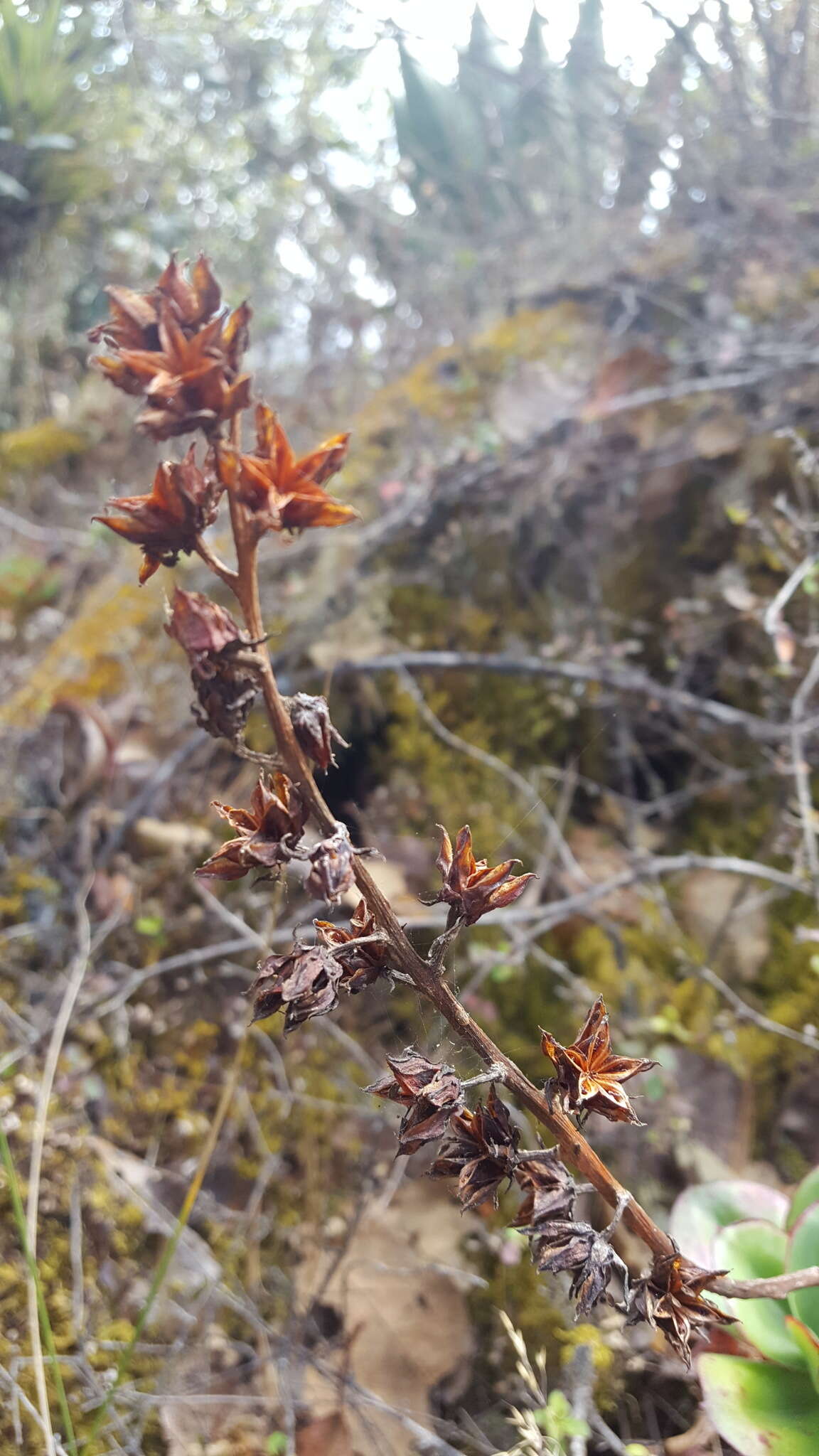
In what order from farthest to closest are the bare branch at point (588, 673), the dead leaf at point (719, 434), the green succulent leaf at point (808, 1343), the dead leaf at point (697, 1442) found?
1. the dead leaf at point (719, 434)
2. the bare branch at point (588, 673)
3. the dead leaf at point (697, 1442)
4. the green succulent leaf at point (808, 1343)

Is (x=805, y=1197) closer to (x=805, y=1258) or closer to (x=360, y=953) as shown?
(x=805, y=1258)

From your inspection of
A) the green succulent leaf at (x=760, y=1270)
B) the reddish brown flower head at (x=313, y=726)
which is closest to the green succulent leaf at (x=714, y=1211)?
the green succulent leaf at (x=760, y=1270)

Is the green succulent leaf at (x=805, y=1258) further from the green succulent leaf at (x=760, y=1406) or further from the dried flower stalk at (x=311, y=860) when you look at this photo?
the dried flower stalk at (x=311, y=860)

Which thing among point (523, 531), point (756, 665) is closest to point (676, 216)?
point (523, 531)

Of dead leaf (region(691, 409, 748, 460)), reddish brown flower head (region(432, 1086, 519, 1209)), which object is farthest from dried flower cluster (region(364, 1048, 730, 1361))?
dead leaf (region(691, 409, 748, 460))

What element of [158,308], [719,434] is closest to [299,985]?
[158,308]

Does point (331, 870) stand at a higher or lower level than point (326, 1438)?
higher

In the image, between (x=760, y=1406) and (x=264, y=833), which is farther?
(x=760, y=1406)
